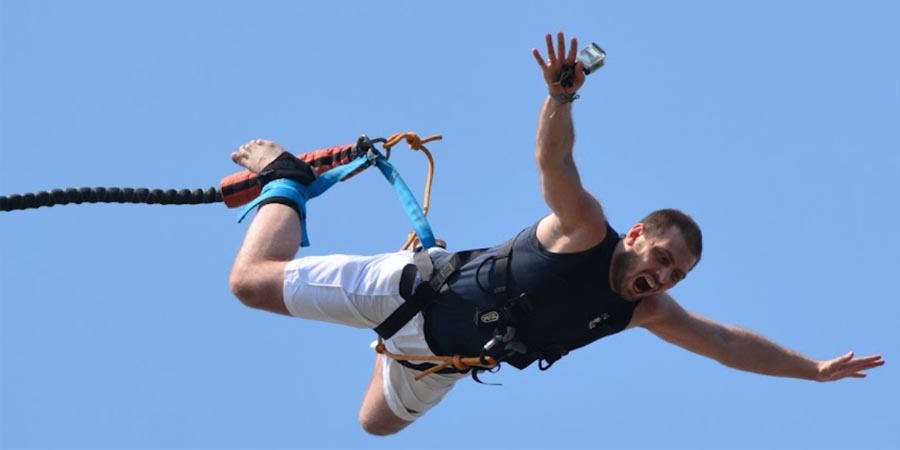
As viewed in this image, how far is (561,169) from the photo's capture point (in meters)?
13.7

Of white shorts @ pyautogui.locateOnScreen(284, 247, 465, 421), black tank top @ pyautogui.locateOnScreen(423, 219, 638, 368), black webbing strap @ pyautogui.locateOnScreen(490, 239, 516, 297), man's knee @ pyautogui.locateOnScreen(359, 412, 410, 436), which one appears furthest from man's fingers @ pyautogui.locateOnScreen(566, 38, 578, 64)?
man's knee @ pyautogui.locateOnScreen(359, 412, 410, 436)

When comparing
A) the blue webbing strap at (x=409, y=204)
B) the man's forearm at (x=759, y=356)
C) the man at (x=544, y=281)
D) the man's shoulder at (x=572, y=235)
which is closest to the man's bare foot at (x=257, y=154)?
the man at (x=544, y=281)

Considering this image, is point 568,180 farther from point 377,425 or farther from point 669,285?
point 377,425

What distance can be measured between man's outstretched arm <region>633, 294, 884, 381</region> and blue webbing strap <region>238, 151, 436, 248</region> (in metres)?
1.85

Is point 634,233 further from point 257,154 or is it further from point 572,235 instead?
point 257,154

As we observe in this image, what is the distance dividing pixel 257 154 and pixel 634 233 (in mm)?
3001

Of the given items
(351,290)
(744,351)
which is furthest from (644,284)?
(351,290)

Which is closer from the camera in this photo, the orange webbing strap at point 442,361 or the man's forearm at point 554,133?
the man's forearm at point 554,133

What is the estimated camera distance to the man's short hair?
14367 mm

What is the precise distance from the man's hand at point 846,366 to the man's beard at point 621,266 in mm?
2265

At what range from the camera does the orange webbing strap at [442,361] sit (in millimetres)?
14695

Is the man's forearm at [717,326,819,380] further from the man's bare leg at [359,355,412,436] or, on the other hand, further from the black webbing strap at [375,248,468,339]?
the man's bare leg at [359,355,412,436]

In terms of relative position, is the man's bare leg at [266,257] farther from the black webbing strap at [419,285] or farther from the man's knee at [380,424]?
the man's knee at [380,424]

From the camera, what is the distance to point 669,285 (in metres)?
14.5
